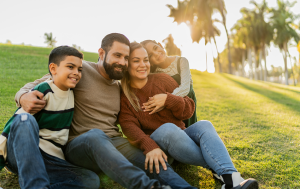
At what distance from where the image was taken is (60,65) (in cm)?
237

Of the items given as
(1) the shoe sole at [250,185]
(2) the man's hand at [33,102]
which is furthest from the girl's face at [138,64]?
(1) the shoe sole at [250,185]

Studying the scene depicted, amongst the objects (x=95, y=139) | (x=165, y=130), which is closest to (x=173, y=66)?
(x=165, y=130)

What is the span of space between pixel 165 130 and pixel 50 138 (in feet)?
3.90

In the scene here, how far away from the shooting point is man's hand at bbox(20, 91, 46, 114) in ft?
6.73

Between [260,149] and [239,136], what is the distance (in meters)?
0.77

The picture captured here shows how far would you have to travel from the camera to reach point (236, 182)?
6.69 feet

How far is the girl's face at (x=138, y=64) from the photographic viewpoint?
277 cm

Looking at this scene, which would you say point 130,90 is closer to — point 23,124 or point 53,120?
point 53,120

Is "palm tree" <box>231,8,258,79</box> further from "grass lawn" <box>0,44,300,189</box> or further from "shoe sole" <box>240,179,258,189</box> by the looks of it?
"shoe sole" <box>240,179,258,189</box>

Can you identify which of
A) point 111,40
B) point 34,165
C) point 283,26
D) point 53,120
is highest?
point 283,26

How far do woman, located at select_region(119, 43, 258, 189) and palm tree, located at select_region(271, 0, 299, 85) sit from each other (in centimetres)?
3688

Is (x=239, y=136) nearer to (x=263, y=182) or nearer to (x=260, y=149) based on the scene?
(x=260, y=149)

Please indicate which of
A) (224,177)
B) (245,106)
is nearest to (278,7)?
(245,106)

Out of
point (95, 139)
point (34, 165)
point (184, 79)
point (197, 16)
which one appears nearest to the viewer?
point (34, 165)
